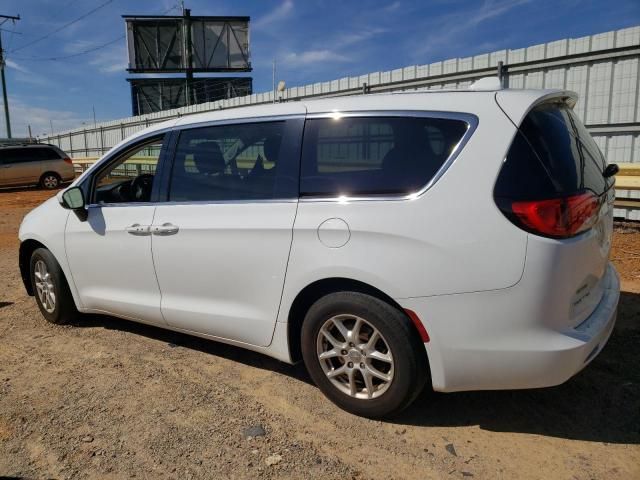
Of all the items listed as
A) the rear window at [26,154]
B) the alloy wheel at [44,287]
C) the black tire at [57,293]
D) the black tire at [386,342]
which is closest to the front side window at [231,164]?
the black tire at [386,342]

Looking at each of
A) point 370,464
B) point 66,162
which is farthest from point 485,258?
point 66,162

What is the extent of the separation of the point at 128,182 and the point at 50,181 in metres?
17.9

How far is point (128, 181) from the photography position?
436 cm

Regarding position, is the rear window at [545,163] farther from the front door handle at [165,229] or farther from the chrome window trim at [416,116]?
the front door handle at [165,229]

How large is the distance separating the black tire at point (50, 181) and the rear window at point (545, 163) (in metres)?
20.7

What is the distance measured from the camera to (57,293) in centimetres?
437

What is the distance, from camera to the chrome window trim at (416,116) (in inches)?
99.1

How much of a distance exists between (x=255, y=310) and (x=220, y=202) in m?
0.74

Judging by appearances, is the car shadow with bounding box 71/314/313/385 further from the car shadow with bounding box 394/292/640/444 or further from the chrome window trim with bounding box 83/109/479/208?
the chrome window trim with bounding box 83/109/479/208

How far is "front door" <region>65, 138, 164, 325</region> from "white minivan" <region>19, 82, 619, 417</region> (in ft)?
0.13

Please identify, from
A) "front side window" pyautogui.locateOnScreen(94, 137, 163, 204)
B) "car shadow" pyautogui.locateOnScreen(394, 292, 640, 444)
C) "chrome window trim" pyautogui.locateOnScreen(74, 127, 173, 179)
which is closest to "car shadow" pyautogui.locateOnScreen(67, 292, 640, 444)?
"car shadow" pyautogui.locateOnScreen(394, 292, 640, 444)

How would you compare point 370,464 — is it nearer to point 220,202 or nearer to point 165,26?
point 220,202

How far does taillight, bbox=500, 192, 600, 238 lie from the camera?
2295mm

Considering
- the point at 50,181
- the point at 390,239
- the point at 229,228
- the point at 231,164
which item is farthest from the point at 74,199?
the point at 50,181
